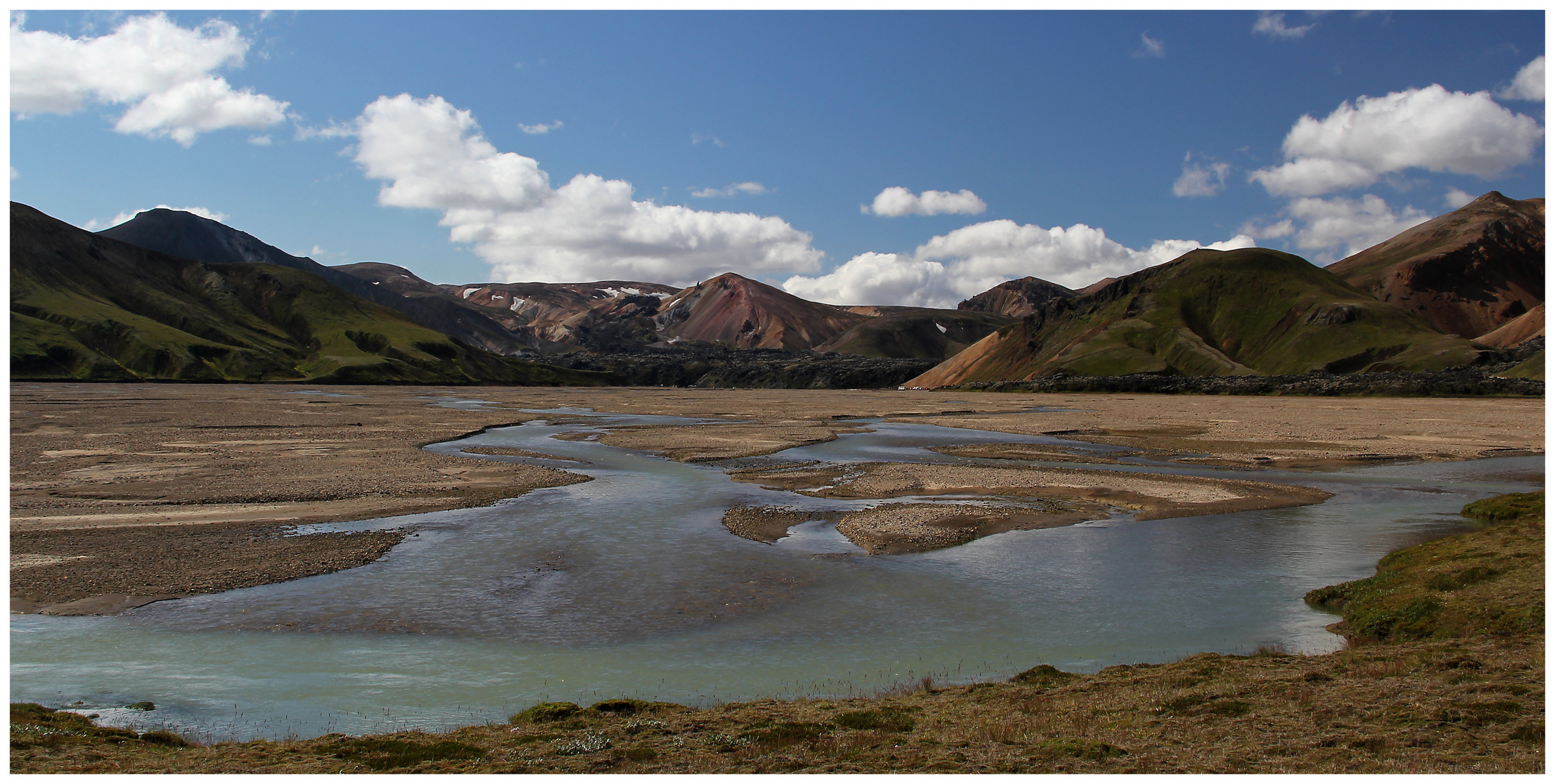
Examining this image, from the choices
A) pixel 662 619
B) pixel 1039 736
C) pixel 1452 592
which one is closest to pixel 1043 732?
pixel 1039 736

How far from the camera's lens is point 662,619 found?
73.0ft

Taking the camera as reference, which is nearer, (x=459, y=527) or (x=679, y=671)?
(x=679, y=671)

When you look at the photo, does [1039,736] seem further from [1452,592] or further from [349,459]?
[349,459]

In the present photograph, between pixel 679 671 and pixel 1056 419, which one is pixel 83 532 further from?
pixel 1056 419

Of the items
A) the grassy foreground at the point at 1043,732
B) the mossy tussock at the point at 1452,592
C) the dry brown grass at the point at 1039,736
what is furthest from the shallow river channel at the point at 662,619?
the dry brown grass at the point at 1039,736

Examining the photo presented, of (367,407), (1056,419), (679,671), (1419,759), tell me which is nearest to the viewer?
(1419,759)

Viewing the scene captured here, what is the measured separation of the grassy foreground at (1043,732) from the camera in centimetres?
1175

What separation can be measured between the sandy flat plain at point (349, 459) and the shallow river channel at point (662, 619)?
9.89 feet

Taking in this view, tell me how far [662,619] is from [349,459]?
40793mm

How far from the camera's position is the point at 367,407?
12162 centimetres

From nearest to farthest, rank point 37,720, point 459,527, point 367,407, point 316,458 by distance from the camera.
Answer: point 37,720 < point 459,527 < point 316,458 < point 367,407

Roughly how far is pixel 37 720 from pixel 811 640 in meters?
14.8

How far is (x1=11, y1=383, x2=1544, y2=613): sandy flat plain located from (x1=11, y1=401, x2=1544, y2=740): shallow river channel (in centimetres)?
301

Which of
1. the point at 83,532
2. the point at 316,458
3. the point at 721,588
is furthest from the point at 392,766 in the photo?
the point at 316,458
